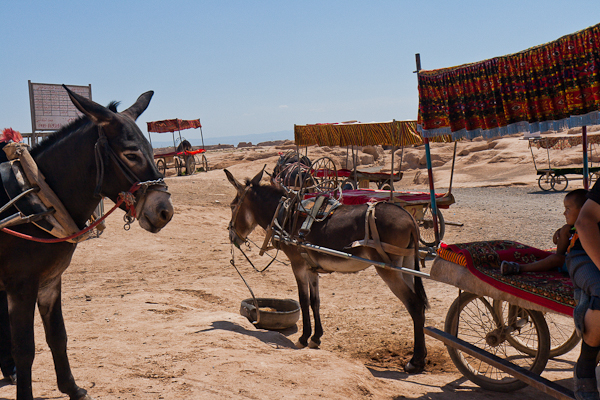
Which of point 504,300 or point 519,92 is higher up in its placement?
point 519,92

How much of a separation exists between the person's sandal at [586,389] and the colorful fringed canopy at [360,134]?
6.42 meters

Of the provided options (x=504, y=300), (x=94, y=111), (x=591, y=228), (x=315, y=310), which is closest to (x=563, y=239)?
(x=504, y=300)

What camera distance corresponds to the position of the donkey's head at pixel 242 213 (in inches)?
255

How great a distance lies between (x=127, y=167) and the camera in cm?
312

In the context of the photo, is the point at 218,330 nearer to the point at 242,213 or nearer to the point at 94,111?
the point at 242,213

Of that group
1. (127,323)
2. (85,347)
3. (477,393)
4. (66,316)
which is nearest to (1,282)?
(85,347)

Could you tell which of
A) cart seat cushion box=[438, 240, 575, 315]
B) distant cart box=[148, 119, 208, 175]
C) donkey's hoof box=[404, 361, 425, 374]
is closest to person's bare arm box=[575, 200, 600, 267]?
cart seat cushion box=[438, 240, 575, 315]

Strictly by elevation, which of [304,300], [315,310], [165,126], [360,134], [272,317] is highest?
[165,126]

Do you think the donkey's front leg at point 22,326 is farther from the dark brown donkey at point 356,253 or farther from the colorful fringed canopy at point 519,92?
the colorful fringed canopy at point 519,92

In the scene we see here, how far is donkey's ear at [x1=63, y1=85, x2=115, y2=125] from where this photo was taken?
3004 mm

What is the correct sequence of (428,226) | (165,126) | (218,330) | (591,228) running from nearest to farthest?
1. (591,228)
2. (218,330)
3. (428,226)
4. (165,126)

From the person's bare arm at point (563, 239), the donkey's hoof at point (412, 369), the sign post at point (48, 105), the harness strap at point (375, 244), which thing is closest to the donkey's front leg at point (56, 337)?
the harness strap at point (375, 244)

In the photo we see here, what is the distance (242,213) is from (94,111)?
3659 mm

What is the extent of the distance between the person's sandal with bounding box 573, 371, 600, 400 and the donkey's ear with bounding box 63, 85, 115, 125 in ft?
11.3
